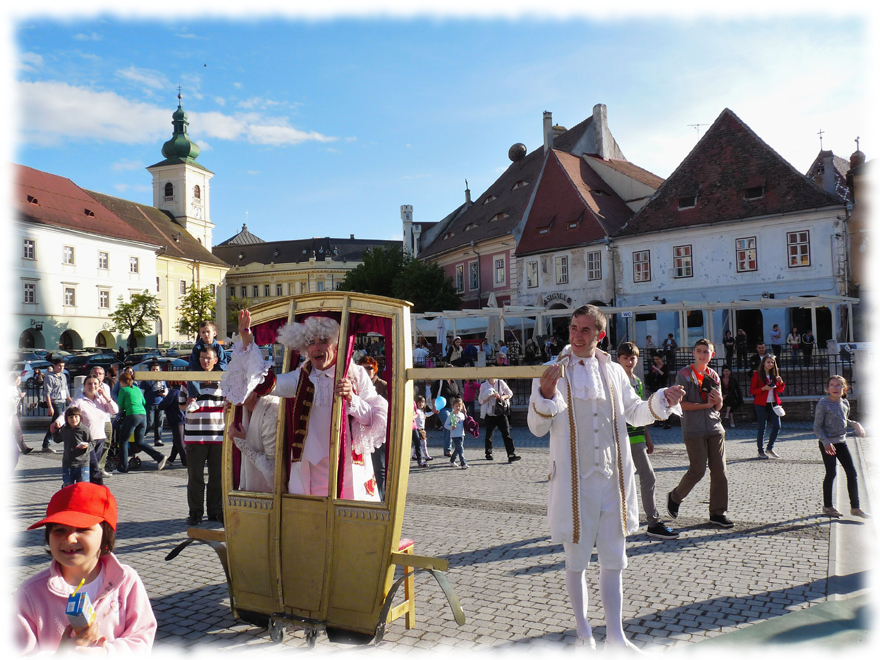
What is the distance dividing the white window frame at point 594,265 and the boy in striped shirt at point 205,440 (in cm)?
3059

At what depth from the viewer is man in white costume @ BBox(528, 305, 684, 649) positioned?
168 inches

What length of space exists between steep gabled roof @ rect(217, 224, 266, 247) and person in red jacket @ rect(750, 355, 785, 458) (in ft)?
371

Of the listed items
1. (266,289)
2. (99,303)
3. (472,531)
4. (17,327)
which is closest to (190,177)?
(266,289)

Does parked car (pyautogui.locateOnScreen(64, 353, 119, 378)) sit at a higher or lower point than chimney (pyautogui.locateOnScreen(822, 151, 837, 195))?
lower

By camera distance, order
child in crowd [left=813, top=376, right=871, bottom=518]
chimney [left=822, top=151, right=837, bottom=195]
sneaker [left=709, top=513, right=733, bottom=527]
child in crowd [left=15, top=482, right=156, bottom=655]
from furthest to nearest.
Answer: chimney [left=822, top=151, right=837, bottom=195], child in crowd [left=813, top=376, right=871, bottom=518], sneaker [left=709, top=513, right=733, bottom=527], child in crowd [left=15, top=482, right=156, bottom=655]

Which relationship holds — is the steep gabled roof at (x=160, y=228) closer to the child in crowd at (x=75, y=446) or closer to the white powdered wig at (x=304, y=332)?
the child in crowd at (x=75, y=446)

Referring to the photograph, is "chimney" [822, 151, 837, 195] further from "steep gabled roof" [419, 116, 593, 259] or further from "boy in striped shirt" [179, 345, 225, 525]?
"boy in striped shirt" [179, 345, 225, 525]

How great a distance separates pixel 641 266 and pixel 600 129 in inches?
519

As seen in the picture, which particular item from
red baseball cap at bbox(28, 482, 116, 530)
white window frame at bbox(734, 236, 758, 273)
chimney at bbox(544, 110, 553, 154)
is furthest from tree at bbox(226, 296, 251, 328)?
red baseball cap at bbox(28, 482, 116, 530)

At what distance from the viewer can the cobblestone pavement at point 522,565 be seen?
4.70 meters

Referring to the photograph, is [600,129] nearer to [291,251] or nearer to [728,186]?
[728,186]

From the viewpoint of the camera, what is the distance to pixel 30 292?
4928 centimetres

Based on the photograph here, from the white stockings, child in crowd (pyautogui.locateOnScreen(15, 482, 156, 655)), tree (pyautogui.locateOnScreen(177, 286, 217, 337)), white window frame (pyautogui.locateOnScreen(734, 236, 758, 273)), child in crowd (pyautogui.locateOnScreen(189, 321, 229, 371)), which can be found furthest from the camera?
tree (pyautogui.locateOnScreen(177, 286, 217, 337))

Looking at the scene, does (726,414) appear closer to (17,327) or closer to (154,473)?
(154,473)
